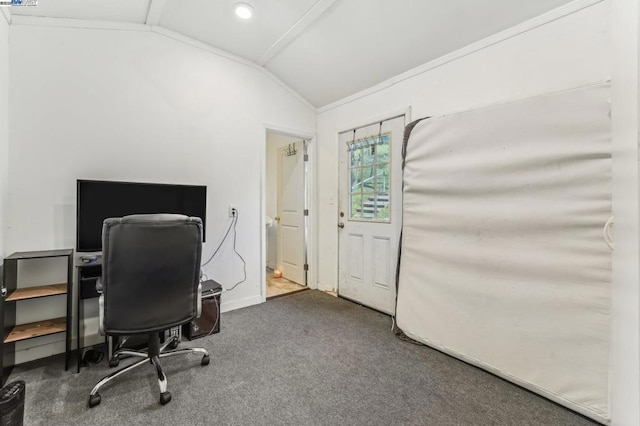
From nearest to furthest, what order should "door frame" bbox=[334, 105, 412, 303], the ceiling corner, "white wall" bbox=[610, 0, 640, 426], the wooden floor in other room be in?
"white wall" bbox=[610, 0, 640, 426], the ceiling corner, "door frame" bbox=[334, 105, 412, 303], the wooden floor in other room

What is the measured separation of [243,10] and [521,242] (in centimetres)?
295

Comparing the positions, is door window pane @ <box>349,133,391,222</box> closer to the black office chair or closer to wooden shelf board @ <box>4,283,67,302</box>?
the black office chair

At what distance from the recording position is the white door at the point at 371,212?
9.91 feet

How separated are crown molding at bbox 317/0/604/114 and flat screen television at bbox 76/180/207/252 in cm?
229

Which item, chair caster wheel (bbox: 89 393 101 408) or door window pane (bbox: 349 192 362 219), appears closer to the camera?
chair caster wheel (bbox: 89 393 101 408)

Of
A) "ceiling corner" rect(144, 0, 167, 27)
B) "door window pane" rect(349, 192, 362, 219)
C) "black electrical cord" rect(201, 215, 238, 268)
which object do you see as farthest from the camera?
"door window pane" rect(349, 192, 362, 219)

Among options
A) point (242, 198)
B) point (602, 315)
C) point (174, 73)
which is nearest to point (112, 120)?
point (174, 73)

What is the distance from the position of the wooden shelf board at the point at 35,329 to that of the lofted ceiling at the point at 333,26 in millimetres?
2381

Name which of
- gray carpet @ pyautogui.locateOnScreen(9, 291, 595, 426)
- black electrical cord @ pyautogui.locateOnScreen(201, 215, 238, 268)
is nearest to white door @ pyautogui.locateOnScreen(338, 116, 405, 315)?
gray carpet @ pyautogui.locateOnScreen(9, 291, 595, 426)

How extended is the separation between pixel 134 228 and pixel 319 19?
2.39 m

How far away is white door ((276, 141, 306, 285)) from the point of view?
4.04m

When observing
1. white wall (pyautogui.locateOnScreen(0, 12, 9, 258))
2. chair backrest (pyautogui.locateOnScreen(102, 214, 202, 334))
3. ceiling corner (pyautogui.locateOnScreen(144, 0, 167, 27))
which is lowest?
chair backrest (pyautogui.locateOnScreen(102, 214, 202, 334))

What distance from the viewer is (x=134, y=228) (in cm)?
163

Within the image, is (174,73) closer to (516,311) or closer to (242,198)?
(242,198)
